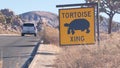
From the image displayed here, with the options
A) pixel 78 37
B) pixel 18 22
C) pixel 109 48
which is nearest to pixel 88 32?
pixel 78 37

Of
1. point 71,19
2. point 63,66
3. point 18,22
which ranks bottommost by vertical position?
point 18,22

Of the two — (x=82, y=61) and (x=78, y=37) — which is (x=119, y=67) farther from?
(x=78, y=37)

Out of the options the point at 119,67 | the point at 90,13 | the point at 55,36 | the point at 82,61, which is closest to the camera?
the point at 119,67

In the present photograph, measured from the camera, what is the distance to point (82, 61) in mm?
16109

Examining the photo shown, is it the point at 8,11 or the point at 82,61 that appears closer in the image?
the point at 82,61

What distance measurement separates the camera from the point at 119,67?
14438 mm

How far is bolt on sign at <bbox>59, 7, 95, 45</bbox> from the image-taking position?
19656 mm

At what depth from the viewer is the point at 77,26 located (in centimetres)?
1980

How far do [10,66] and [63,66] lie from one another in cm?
432

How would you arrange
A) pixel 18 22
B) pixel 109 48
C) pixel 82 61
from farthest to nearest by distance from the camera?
pixel 18 22
pixel 109 48
pixel 82 61

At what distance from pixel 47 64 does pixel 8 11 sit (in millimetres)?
109800

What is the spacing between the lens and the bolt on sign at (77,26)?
19.7m

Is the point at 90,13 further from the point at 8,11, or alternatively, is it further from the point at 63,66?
the point at 8,11

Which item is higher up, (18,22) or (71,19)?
(71,19)
